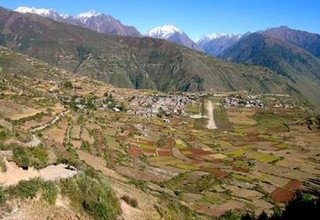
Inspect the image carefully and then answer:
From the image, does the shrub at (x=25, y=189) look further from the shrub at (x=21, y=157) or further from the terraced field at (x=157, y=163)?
the shrub at (x=21, y=157)

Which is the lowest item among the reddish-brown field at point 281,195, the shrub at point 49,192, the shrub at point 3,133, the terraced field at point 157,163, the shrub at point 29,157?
the reddish-brown field at point 281,195

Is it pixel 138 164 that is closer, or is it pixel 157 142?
pixel 138 164

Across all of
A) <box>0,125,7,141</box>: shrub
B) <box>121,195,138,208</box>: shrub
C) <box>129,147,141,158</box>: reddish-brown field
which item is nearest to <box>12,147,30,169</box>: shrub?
<box>0,125,7,141</box>: shrub

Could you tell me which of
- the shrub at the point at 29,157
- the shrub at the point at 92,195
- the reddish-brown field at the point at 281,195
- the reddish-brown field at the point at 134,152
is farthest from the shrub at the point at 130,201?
the reddish-brown field at the point at 134,152

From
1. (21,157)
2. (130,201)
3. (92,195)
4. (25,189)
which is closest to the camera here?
(25,189)

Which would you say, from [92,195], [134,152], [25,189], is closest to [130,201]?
[92,195]

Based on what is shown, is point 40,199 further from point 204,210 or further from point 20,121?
point 20,121

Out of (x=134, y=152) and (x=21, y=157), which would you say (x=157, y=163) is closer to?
(x=134, y=152)

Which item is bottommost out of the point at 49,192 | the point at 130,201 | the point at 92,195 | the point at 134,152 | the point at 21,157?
the point at 134,152

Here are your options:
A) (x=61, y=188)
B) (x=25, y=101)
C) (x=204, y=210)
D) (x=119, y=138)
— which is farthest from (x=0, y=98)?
(x=61, y=188)

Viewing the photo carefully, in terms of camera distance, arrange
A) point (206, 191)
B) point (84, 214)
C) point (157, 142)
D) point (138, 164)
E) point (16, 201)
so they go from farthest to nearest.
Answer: point (157, 142) → point (138, 164) → point (206, 191) → point (84, 214) → point (16, 201)

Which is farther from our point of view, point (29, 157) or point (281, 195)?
point (281, 195)
